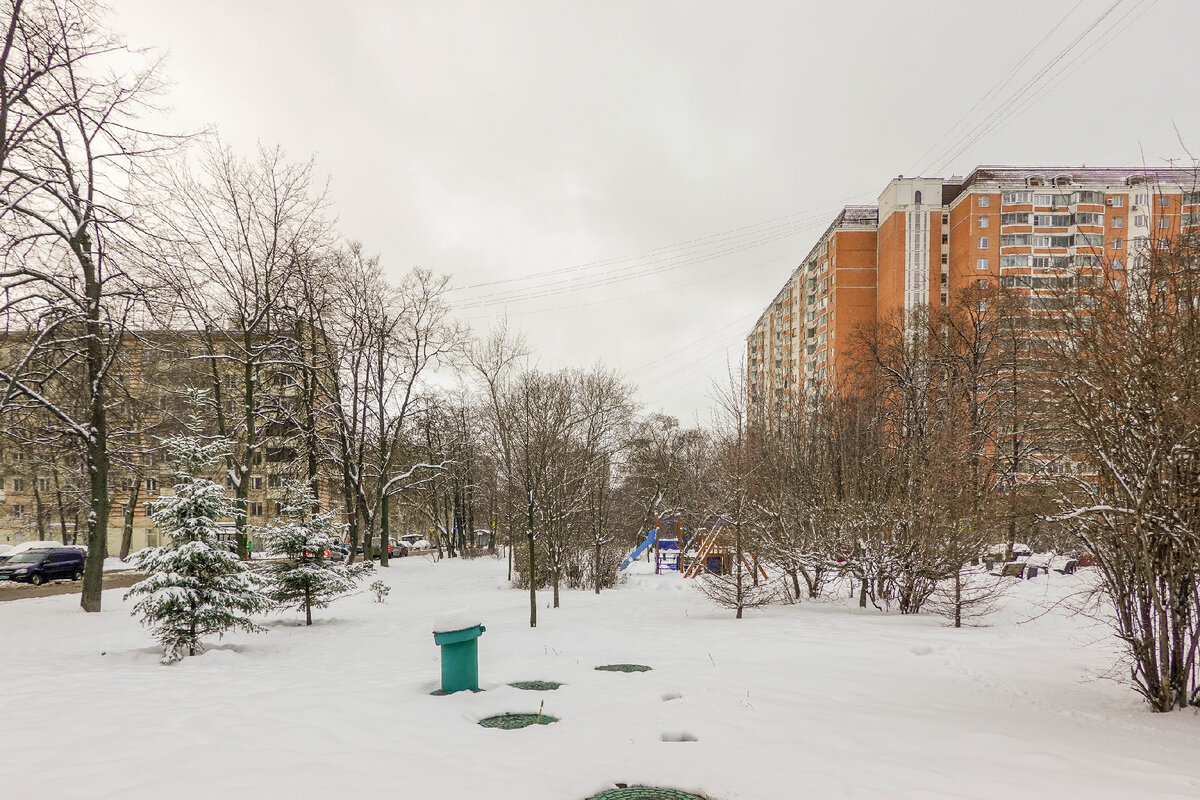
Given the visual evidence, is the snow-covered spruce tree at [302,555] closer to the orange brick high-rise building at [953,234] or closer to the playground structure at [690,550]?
the playground structure at [690,550]

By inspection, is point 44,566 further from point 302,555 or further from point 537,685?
point 537,685

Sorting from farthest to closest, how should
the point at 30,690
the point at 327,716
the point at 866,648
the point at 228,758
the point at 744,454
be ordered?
1. the point at 744,454
2. the point at 866,648
3. the point at 30,690
4. the point at 327,716
5. the point at 228,758

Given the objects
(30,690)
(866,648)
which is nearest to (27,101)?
(30,690)

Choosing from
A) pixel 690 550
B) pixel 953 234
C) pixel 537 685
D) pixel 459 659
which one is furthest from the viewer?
pixel 953 234

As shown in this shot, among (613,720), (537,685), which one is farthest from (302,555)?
(613,720)

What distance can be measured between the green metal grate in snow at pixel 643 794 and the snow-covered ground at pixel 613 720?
12 centimetres

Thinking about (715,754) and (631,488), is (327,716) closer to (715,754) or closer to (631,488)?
(715,754)

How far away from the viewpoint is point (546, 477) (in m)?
15.6

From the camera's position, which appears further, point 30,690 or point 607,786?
point 30,690

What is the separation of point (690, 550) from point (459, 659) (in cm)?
2175

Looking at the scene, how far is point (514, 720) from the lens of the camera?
6.14m

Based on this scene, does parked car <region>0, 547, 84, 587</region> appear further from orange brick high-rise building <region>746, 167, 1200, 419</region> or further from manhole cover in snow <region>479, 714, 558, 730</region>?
orange brick high-rise building <region>746, 167, 1200, 419</region>

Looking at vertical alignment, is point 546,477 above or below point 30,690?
above

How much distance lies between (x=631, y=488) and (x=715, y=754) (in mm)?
42863
